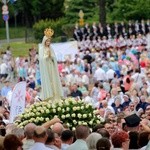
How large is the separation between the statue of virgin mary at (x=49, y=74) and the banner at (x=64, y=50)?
59.9 ft

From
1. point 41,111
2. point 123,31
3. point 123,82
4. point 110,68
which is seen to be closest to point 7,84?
point 123,82

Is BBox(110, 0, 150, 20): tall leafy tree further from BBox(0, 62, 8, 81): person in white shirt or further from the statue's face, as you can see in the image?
the statue's face

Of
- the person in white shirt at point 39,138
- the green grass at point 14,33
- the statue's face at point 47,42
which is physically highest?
the statue's face at point 47,42

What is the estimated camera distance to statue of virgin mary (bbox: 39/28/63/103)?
762 inches

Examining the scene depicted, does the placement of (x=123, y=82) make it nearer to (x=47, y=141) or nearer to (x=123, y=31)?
(x=47, y=141)

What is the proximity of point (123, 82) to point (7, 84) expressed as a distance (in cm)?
404

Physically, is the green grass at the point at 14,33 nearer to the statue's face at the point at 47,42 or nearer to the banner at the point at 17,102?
the banner at the point at 17,102

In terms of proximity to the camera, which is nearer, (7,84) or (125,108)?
(125,108)

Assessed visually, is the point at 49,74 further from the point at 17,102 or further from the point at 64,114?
the point at 64,114

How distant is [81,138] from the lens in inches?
487

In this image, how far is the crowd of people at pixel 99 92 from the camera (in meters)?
12.1

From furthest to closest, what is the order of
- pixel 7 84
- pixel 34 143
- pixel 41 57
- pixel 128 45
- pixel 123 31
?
pixel 123 31, pixel 128 45, pixel 7 84, pixel 41 57, pixel 34 143

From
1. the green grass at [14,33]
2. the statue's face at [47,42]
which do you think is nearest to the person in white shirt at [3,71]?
the statue's face at [47,42]

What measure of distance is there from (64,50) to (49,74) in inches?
763
